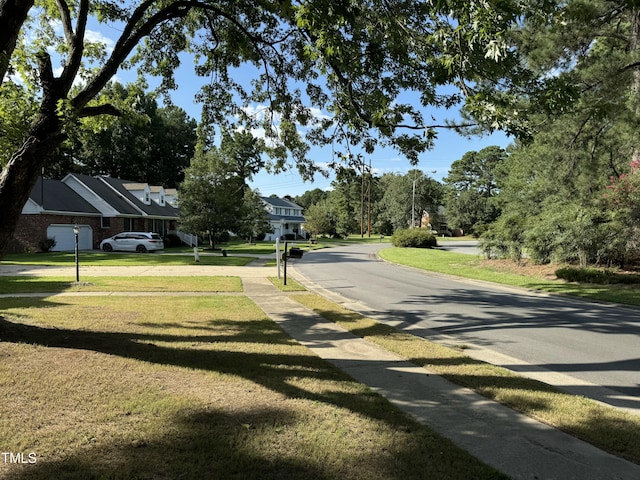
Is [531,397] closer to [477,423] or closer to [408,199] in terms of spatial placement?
[477,423]

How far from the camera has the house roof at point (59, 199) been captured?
29.8 meters

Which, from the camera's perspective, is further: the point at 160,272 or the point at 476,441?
the point at 160,272

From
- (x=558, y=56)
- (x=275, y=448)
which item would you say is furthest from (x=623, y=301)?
(x=275, y=448)

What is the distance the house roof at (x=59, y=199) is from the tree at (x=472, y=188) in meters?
58.0

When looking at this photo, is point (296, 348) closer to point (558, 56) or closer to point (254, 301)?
point (254, 301)

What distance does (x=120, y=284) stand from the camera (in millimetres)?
13867

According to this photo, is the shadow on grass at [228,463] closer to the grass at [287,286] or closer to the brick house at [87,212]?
the grass at [287,286]

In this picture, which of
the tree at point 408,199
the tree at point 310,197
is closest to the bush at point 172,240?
the tree at point 408,199

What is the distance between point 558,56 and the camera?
543 inches

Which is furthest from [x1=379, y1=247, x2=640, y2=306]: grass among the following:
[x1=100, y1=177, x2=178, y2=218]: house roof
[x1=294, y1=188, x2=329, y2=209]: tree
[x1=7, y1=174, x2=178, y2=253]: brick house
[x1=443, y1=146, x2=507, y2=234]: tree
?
[x1=294, y1=188, x2=329, y2=209]: tree

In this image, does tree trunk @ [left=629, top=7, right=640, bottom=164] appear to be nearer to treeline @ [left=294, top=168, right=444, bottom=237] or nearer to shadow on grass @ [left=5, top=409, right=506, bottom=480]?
shadow on grass @ [left=5, top=409, right=506, bottom=480]

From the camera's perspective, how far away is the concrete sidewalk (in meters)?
3.30

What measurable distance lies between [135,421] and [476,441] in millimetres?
3008

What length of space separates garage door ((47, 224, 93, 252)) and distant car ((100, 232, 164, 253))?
2054 mm
